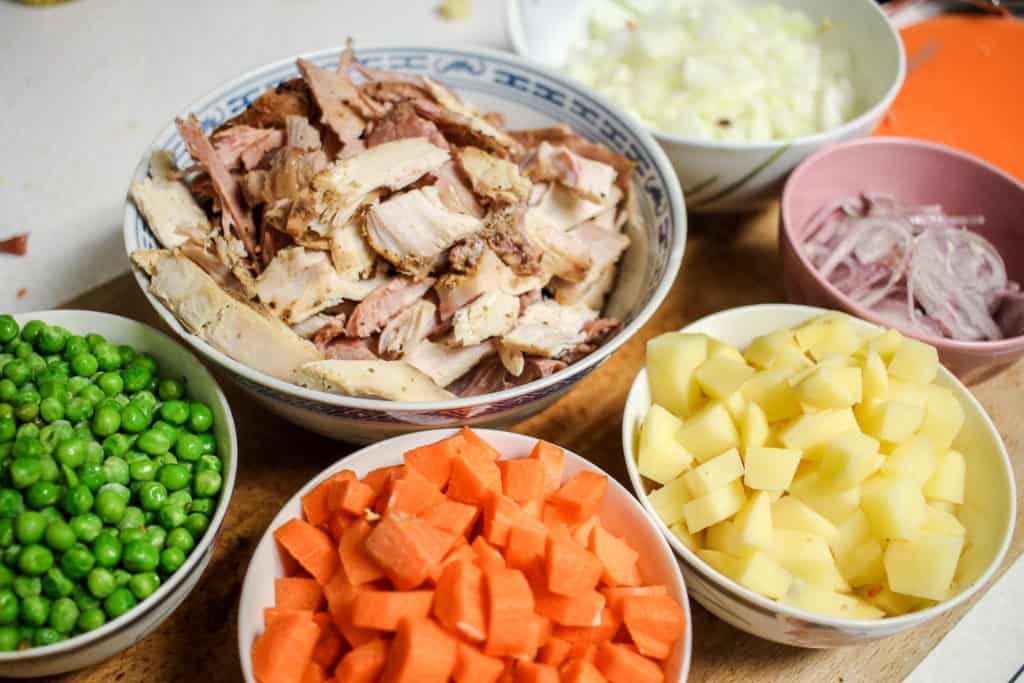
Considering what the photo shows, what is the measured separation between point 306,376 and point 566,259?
667mm

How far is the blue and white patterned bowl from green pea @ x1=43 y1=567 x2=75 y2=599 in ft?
1.56

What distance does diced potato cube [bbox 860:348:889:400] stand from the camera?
70.5 inches

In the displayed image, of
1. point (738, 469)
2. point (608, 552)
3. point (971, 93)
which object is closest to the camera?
point (608, 552)

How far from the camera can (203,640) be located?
175 cm

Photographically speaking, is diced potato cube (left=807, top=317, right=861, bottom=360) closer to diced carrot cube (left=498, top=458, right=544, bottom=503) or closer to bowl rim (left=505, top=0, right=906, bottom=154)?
bowl rim (left=505, top=0, right=906, bottom=154)

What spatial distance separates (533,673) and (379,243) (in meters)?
0.95

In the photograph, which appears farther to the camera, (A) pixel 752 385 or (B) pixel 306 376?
(A) pixel 752 385

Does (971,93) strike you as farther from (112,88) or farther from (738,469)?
(112,88)

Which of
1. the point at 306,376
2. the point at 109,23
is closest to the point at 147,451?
the point at 306,376

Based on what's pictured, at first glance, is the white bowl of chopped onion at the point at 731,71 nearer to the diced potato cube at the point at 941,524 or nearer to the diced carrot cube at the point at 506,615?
the diced potato cube at the point at 941,524

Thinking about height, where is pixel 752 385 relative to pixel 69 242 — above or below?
below

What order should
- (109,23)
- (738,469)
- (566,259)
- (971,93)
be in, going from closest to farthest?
(738,469) < (566,259) < (971,93) < (109,23)

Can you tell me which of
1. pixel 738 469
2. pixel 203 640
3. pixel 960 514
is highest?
pixel 738 469

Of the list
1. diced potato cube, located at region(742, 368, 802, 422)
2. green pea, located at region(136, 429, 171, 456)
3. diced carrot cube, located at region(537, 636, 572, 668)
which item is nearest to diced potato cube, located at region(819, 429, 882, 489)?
diced potato cube, located at region(742, 368, 802, 422)
